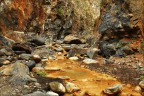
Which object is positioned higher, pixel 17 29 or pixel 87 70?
pixel 17 29

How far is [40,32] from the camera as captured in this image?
78.4 ft

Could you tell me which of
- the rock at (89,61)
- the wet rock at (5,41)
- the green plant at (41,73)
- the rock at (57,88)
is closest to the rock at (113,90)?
the rock at (57,88)

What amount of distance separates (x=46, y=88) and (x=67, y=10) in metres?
18.5

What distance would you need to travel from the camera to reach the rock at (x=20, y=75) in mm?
9086

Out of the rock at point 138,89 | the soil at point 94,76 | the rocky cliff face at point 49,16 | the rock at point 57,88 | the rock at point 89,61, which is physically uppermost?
the rocky cliff face at point 49,16

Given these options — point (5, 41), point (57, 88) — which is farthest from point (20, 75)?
point (5, 41)

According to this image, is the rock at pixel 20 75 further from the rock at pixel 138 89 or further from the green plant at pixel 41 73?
the rock at pixel 138 89

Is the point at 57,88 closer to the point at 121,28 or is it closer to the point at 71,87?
the point at 71,87

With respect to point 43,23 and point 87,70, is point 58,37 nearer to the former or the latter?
point 43,23

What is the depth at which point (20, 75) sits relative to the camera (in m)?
9.34

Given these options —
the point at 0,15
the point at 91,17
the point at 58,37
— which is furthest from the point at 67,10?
the point at 0,15

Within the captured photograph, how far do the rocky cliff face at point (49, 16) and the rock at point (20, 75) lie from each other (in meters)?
8.00

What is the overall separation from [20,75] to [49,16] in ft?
51.9

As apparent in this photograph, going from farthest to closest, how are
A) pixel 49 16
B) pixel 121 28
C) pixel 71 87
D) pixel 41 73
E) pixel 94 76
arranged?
pixel 49 16 < pixel 121 28 < pixel 94 76 < pixel 41 73 < pixel 71 87
